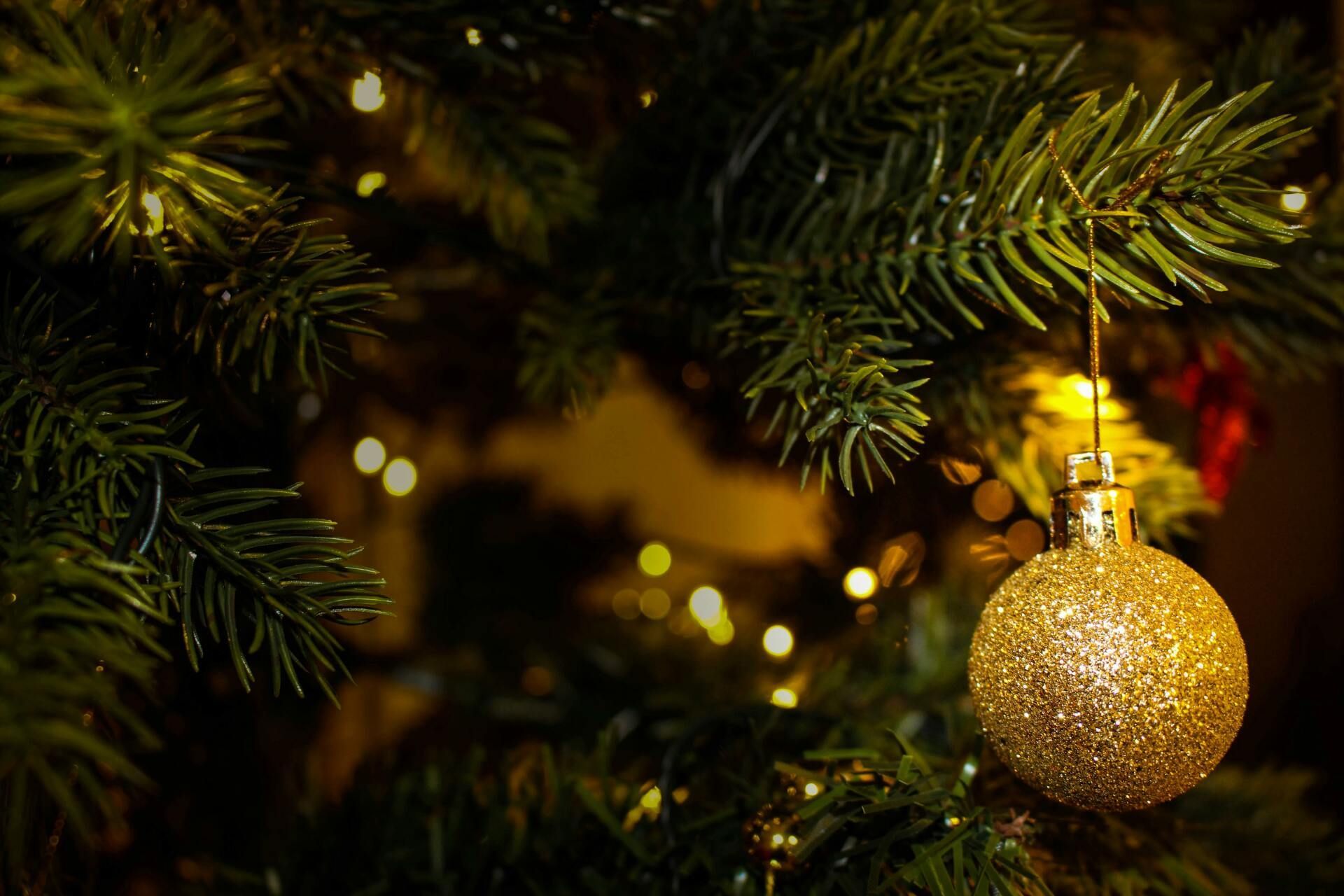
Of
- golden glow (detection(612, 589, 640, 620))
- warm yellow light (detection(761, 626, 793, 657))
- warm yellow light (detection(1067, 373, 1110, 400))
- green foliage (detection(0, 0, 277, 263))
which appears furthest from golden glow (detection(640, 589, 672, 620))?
green foliage (detection(0, 0, 277, 263))

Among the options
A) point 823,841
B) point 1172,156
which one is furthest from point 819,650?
point 1172,156

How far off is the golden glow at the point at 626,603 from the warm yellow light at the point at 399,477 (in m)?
0.17

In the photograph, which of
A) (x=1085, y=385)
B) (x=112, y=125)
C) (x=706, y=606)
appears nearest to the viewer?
(x=112, y=125)

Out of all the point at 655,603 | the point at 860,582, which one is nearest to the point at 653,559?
the point at 655,603

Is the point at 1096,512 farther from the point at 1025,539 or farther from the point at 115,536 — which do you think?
the point at 115,536

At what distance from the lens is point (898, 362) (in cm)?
21

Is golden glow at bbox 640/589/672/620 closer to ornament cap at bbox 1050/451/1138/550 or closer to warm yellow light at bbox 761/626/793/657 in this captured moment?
warm yellow light at bbox 761/626/793/657

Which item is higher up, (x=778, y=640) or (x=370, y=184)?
(x=370, y=184)

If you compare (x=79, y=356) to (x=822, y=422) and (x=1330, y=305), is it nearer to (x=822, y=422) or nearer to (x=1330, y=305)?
(x=822, y=422)

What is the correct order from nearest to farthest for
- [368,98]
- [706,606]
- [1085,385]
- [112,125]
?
[112,125] → [1085,385] → [368,98] → [706,606]

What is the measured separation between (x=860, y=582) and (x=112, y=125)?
1.05ft

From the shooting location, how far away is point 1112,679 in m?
0.21

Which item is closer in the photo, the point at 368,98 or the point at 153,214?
the point at 153,214

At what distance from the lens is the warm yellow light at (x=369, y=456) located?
0.58 metres
